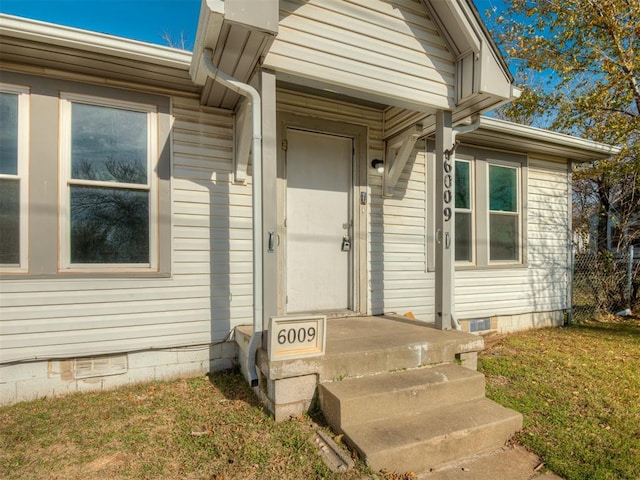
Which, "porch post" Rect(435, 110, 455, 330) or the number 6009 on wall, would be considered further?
"porch post" Rect(435, 110, 455, 330)

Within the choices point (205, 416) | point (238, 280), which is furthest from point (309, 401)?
point (238, 280)

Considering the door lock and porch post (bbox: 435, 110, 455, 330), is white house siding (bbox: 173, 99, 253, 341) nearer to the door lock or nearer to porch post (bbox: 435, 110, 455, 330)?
the door lock

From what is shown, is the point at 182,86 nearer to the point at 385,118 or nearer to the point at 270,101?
the point at 270,101

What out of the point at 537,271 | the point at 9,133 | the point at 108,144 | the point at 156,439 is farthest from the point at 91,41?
the point at 537,271

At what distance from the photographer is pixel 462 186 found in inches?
199

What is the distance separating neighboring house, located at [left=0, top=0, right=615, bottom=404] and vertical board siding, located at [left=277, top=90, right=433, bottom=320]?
0.03m

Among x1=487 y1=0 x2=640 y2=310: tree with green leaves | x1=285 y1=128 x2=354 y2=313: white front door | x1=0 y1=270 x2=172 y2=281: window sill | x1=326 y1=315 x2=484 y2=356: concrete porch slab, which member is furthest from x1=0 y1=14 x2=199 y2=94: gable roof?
x1=487 y1=0 x2=640 y2=310: tree with green leaves

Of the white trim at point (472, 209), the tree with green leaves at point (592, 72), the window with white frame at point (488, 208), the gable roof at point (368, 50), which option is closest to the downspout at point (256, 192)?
the gable roof at point (368, 50)

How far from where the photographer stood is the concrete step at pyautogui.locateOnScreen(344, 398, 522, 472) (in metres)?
2.06

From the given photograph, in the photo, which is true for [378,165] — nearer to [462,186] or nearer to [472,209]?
[462,186]

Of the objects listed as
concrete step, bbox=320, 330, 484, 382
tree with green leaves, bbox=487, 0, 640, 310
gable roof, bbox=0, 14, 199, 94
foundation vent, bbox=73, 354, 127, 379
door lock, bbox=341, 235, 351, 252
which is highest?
tree with green leaves, bbox=487, 0, 640, 310

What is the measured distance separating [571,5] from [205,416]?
29.7 feet

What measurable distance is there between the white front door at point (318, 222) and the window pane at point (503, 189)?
2.39 m

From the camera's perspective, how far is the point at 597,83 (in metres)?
7.07
